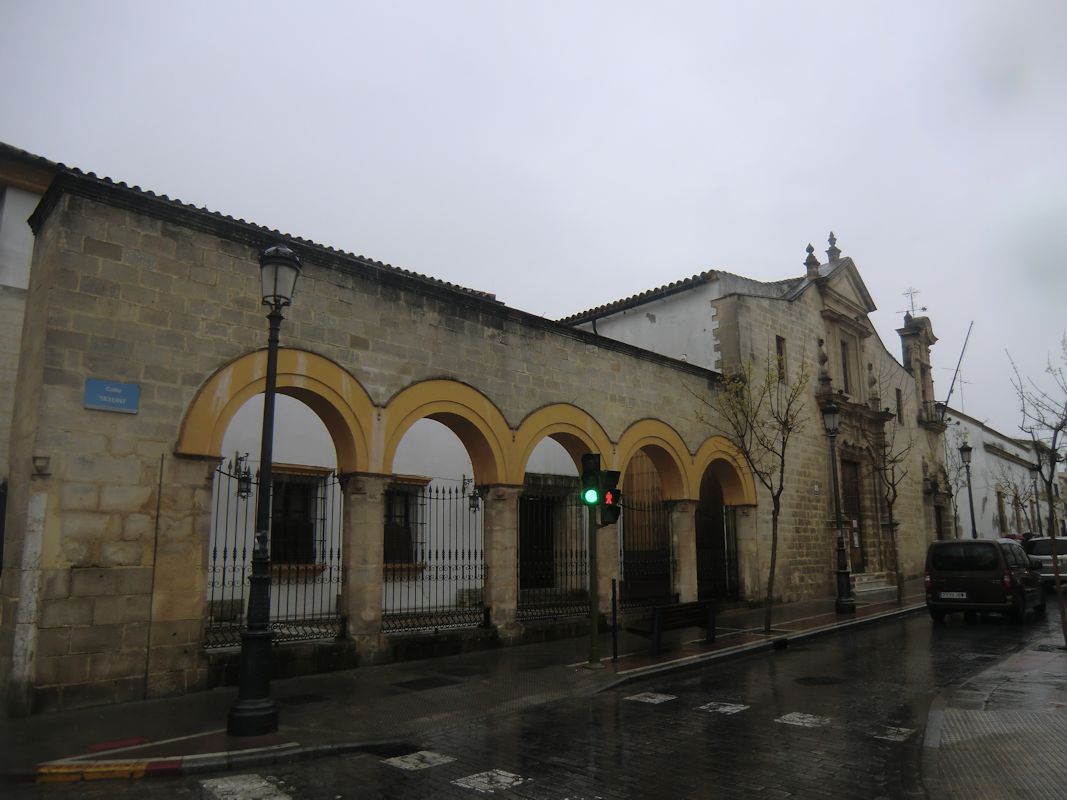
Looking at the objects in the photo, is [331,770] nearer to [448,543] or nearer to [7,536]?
[7,536]

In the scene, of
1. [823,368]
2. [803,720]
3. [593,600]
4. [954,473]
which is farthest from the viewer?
[954,473]

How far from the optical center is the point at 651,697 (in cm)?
872

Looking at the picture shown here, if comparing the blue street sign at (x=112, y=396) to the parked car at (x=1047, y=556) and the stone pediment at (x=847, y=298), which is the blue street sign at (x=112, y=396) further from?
the parked car at (x=1047, y=556)

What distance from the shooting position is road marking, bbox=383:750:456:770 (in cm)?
605

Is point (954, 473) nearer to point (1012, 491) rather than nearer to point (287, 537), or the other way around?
point (1012, 491)

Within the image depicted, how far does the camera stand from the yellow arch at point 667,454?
15.8 m

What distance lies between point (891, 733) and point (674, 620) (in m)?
5.08

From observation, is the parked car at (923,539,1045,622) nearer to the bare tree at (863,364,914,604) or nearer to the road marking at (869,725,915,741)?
the bare tree at (863,364,914,604)

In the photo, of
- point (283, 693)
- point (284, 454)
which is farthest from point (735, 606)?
point (283, 693)

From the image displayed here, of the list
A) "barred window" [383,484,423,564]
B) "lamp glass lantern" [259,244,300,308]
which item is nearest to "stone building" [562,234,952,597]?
"barred window" [383,484,423,564]

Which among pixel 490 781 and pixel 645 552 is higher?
pixel 645 552

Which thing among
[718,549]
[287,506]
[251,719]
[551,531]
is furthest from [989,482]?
[251,719]

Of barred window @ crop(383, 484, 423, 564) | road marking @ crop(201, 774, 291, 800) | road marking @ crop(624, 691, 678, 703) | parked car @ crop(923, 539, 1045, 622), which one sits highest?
barred window @ crop(383, 484, 423, 564)

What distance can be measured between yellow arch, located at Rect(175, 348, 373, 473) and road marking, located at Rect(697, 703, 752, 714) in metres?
5.48
